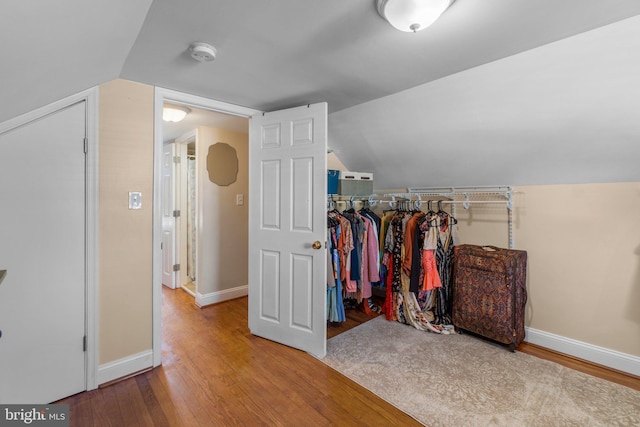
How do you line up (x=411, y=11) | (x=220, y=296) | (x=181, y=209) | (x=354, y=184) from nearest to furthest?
(x=411, y=11)
(x=354, y=184)
(x=220, y=296)
(x=181, y=209)

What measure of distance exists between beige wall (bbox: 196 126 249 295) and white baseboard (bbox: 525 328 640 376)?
326 centimetres

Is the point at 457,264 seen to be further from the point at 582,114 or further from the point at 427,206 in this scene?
the point at 582,114

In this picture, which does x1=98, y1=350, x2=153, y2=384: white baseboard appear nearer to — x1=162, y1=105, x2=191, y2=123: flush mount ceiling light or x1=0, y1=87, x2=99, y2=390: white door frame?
x1=0, y1=87, x2=99, y2=390: white door frame

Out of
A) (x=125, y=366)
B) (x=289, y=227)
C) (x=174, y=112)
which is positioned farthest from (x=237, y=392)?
(x=174, y=112)

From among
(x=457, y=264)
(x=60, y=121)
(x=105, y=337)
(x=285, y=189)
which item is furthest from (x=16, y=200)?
(x=457, y=264)

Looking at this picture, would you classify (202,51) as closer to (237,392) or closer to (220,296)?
(237,392)

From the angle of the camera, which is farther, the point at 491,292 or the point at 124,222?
the point at 491,292

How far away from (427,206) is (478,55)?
1.78 meters

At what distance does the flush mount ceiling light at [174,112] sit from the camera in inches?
110

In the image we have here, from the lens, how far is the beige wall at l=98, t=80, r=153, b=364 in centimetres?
201

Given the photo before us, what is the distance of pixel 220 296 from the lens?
361cm

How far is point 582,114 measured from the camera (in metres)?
1.94

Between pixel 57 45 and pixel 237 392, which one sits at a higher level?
pixel 57 45

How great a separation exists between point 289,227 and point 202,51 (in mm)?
1420
